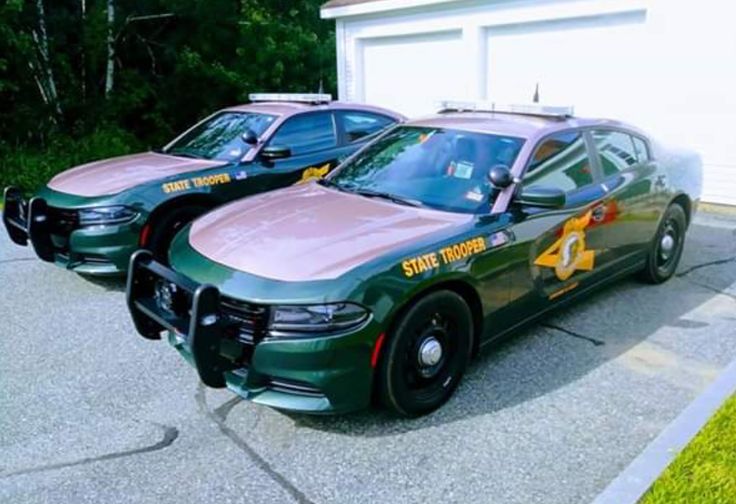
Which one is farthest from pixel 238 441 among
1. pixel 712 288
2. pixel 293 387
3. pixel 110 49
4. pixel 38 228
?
pixel 110 49

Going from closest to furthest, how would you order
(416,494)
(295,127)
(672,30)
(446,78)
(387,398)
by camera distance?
(416,494) → (387,398) → (295,127) → (672,30) → (446,78)

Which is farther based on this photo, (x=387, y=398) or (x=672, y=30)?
(x=672, y=30)

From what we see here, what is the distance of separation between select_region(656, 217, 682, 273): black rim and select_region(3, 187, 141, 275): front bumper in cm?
437

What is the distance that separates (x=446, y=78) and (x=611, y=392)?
323 inches

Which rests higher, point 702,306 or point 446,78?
point 446,78

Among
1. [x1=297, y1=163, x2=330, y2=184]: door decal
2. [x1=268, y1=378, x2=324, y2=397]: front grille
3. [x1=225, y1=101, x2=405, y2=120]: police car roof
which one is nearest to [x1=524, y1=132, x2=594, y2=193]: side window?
[x1=268, y1=378, x2=324, y2=397]: front grille

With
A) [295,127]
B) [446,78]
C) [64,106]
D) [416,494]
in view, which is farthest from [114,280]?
[64,106]

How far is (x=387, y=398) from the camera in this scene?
10.7 ft

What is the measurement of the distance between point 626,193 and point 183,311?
131 inches

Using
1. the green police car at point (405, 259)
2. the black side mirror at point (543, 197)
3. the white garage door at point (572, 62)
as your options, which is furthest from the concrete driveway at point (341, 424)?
the white garage door at point (572, 62)

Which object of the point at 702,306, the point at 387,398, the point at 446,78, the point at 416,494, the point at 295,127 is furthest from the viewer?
the point at 446,78

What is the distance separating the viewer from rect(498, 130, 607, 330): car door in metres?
3.92

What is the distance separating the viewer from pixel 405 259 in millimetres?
3264

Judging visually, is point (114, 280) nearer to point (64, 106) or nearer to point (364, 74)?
point (364, 74)
